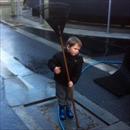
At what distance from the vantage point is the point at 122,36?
32.3 feet

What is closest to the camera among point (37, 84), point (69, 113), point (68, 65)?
point (68, 65)

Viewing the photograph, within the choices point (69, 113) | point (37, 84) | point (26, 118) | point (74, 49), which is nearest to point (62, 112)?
point (69, 113)

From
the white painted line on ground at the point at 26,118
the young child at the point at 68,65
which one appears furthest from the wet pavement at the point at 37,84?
the young child at the point at 68,65

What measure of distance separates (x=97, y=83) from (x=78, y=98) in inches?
33.0

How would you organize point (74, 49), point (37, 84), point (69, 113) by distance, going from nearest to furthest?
point (74, 49)
point (69, 113)
point (37, 84)

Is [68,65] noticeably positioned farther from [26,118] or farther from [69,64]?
[26,118]

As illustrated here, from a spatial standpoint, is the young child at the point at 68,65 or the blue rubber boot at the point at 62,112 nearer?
the young child at the point at 68,65

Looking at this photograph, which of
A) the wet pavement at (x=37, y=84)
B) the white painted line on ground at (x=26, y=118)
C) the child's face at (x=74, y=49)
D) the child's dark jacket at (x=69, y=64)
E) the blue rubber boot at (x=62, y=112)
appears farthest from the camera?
the wet pavement at (x=37, y=84)

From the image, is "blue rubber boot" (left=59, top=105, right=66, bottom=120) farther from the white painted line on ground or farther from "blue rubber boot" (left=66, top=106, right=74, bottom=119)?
the white painted line on ground

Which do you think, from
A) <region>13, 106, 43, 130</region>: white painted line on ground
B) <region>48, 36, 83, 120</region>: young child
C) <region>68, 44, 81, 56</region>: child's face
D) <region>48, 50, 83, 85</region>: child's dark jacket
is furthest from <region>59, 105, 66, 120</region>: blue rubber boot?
<region>68, 44, 81, 56</region>: child's face

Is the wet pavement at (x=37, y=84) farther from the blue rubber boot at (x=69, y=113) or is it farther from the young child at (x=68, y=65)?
the young child at (x=68, y=65)

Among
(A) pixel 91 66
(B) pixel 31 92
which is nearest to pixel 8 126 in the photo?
(B) pixel 31 92

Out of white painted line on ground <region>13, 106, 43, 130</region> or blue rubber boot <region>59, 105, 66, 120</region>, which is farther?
blue rubber boot <region>59, 105, 66, 120</region>

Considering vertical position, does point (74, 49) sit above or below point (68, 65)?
above
